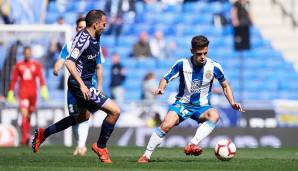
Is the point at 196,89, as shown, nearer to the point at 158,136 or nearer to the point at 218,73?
the point at 218,73

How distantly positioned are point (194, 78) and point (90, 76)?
1397mm

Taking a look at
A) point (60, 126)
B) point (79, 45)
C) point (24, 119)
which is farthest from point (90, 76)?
point (24, 119)

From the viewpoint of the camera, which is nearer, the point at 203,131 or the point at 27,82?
the point at 203,131

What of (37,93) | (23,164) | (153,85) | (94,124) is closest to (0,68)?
(37,93)

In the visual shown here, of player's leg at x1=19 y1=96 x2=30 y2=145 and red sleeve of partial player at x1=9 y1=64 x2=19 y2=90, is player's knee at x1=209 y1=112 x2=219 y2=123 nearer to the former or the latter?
player's leg at x1=19 y1=96 x2=30 y2=145

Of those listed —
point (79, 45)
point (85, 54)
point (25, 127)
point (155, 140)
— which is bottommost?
point (25, 127)

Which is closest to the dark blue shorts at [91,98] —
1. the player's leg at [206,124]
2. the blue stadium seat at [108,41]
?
the player's leg at [206,124]

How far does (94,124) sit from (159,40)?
15.9 ft

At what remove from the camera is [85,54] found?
11.0 m

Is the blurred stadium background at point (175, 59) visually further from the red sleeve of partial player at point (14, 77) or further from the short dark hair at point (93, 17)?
the short dark hair at point (93, 17)

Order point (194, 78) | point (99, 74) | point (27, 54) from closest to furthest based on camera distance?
point (194, 78) → point (99, 74) → point (27, 54)

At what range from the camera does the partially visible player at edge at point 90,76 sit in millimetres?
10617

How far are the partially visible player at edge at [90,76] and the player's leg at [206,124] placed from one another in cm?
110

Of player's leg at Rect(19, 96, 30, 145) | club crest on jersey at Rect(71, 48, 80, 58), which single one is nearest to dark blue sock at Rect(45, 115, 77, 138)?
club crest on jersey at Rect(71, 48, 80, 58)
